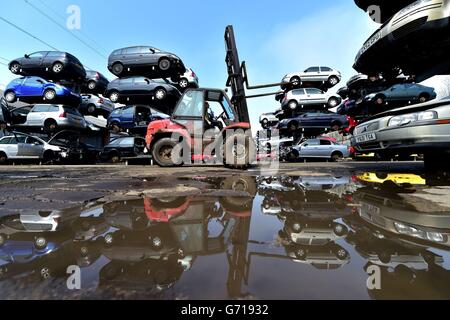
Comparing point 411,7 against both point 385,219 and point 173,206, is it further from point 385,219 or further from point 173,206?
point 173,206

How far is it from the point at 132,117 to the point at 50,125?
3735 millimetres

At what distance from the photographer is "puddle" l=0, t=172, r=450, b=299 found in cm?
87

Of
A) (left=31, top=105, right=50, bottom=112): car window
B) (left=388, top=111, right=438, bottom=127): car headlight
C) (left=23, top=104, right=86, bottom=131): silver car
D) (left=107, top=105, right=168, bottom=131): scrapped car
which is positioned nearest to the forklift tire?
(left=388, top=111, right=438, bottom=127): car headlight

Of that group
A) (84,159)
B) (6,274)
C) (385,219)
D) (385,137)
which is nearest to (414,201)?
(385,219)

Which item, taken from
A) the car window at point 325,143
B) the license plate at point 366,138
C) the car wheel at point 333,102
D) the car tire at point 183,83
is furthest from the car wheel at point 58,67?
the car wheel at point 333,102

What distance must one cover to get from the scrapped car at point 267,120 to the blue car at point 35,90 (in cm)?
1610

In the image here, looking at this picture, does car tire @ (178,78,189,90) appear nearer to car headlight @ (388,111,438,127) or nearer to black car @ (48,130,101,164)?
black car @ (48,130,101,164)

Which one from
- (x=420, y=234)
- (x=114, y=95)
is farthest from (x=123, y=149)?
(x=420, y=234)

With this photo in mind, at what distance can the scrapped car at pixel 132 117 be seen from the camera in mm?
12742

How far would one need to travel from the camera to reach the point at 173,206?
2.02 m

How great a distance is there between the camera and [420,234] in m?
1.36

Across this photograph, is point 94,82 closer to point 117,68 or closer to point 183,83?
point 117,68

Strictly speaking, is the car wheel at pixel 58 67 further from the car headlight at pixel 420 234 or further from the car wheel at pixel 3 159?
the car headlight at pixel 420 234
